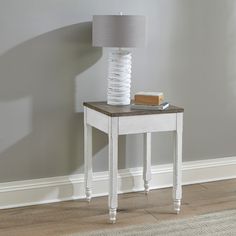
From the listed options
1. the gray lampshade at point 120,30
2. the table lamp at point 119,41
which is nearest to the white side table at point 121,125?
the table lamp at point 119,41

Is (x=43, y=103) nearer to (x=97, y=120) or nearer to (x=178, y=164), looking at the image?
(x=97, y=120)

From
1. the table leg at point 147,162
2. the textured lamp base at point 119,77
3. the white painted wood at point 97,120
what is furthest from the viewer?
the table leg at point 147,162

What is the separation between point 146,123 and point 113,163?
11.9 inches

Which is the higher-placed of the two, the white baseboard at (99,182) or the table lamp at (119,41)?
the table lamp at (119,41)

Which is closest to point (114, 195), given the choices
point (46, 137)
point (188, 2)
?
point (46, 137)

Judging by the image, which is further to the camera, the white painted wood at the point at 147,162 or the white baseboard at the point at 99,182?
the white painted wood at the point at 147,162

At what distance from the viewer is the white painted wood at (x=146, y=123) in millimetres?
2908

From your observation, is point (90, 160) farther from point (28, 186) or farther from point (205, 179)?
point (205, 179)

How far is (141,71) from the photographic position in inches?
138

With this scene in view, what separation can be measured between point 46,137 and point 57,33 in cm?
67

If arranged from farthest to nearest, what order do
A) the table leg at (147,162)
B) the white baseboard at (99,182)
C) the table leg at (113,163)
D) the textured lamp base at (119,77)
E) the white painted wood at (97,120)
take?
the table leg at (147,162), the white baseboard at (99,182), the textured lamp base at (119,77), the white painted wood at (97,120), the table leg at (113,163)

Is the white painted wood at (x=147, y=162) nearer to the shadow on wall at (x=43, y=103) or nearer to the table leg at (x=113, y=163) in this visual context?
the shadow on wall at (x=43, y=103)

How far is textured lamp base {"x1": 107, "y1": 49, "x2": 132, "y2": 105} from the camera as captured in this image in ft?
10.1

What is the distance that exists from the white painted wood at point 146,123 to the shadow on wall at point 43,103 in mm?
544
